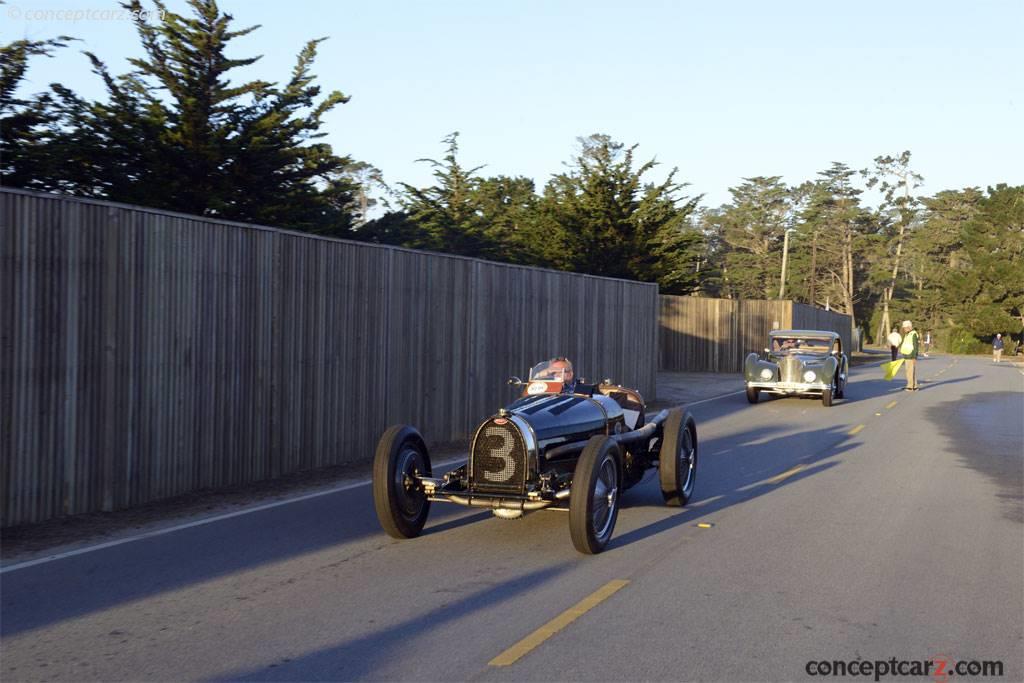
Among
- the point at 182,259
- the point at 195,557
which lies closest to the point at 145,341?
the point at 182,259

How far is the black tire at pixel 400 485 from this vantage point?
7.63 m

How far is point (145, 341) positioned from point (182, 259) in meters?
0.97

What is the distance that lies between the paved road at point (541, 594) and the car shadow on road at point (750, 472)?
0.08 metres

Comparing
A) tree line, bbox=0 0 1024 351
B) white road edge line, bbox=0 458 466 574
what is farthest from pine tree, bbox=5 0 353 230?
white road edge line, bbox=0 458 466 574

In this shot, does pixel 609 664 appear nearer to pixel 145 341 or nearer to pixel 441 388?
pixel 145 341

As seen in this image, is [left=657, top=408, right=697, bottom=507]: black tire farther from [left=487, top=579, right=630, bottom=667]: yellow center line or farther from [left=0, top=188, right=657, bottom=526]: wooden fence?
[left=0, top=188, right=657, bottom=526]: wooden fence

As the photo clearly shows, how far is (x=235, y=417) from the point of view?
10.5 m

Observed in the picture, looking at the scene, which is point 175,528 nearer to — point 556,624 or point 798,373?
point 556,624

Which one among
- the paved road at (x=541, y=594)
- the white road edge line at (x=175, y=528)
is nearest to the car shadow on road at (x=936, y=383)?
the paved road at (x=541, y=594)

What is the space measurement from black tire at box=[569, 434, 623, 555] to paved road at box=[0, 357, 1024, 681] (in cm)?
19

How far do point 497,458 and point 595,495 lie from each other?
2.89 feet

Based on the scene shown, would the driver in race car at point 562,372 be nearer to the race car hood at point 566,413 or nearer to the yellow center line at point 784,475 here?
the race car hood at point 566,413

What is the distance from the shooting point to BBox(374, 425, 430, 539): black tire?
7629mm

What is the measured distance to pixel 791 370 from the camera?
71.9ft
